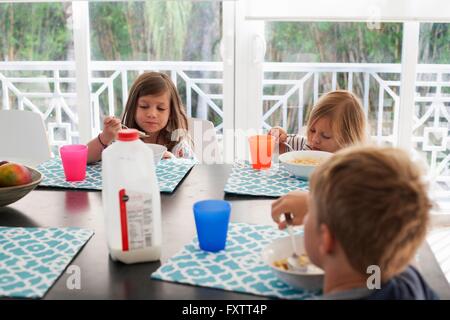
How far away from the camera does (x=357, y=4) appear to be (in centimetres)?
259

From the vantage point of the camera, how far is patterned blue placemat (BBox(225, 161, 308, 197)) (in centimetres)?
137

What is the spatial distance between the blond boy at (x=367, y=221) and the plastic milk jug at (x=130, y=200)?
284mm

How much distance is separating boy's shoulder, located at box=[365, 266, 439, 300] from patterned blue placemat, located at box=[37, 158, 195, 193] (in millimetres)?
659

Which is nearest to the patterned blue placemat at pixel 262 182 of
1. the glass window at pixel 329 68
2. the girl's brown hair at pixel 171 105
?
the girl's brown hair at pixel 171 105

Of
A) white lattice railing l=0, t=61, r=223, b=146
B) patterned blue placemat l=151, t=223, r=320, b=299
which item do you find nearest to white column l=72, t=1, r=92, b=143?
white lattice railing l=0, t=61, r=223, b=146

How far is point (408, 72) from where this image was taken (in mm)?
2723

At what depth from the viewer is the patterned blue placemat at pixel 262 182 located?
1.37 metres

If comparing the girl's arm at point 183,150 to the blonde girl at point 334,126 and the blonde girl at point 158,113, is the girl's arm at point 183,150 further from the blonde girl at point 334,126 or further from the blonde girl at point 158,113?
the blonde girl at point 334,126

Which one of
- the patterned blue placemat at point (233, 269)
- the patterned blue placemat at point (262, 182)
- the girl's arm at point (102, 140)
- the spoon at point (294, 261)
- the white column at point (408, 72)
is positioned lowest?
the patterned blue placemat at point (233, 269)

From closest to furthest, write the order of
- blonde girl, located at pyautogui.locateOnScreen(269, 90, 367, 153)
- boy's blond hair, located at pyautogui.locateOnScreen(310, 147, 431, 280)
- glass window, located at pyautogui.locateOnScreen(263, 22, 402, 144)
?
boy's blond hair, located at pyautogui.locateOnScreen(310, 147, 431, 280) < blonde girl, located at pyautogui.locateOnScreen(269, 90, 367, 153) < glass window, located at pyautogui.locateOnScreen(263, 22, 402, 144)

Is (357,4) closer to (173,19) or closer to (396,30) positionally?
(396,30)

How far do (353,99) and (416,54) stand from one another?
3.35 feet

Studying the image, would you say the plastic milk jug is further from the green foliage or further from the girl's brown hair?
the green foliage

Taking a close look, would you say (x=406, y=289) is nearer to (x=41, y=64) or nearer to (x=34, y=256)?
(x=34, y=256)
